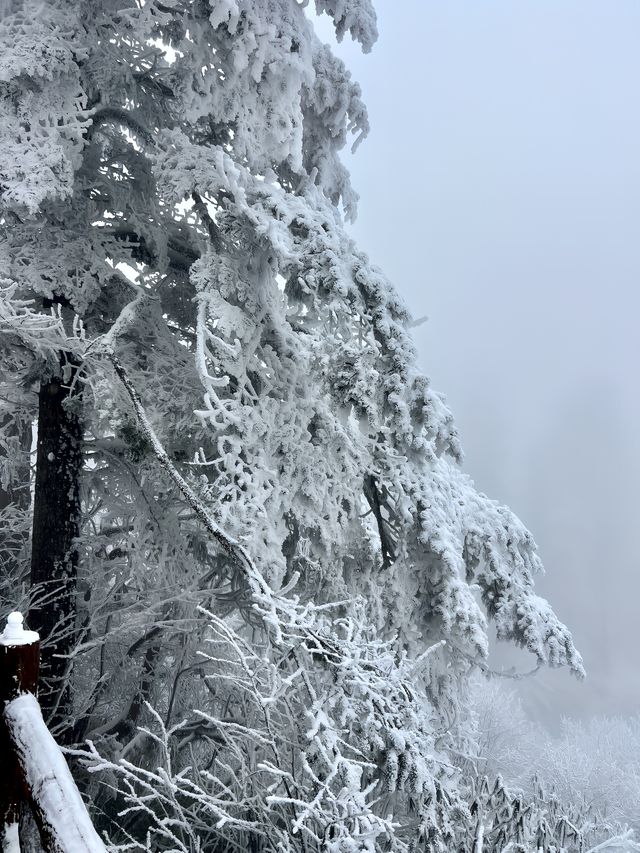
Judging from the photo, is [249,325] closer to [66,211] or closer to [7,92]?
[66,211]

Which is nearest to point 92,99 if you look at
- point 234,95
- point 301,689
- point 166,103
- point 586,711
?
point 166,103

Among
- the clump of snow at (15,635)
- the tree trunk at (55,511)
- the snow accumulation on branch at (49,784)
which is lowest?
the snow accumulation on branch at (49,784)

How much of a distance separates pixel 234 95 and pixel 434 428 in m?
3.35

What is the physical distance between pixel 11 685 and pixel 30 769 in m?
0.30

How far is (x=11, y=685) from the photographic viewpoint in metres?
2.03

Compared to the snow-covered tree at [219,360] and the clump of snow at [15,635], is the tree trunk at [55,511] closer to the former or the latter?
the snow-covered tree at [219,360]

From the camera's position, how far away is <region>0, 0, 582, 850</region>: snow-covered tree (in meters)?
5.52

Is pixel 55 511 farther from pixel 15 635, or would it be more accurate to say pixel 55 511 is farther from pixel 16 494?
pixel 15 635

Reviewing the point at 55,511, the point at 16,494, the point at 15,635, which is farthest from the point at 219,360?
the point at 16,494

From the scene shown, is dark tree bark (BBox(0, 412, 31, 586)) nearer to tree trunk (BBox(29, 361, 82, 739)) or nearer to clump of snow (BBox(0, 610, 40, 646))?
tree trunk (BBox(29, 361, 82, 739))

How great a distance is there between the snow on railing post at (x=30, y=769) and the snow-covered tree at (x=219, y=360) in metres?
2.62

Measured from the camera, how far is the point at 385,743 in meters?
3.88

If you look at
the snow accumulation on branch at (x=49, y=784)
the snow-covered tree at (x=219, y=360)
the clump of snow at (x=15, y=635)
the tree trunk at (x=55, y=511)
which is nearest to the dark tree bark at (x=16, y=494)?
the snow-covered tree at (x=219, y=360)

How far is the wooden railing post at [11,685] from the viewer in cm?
198
